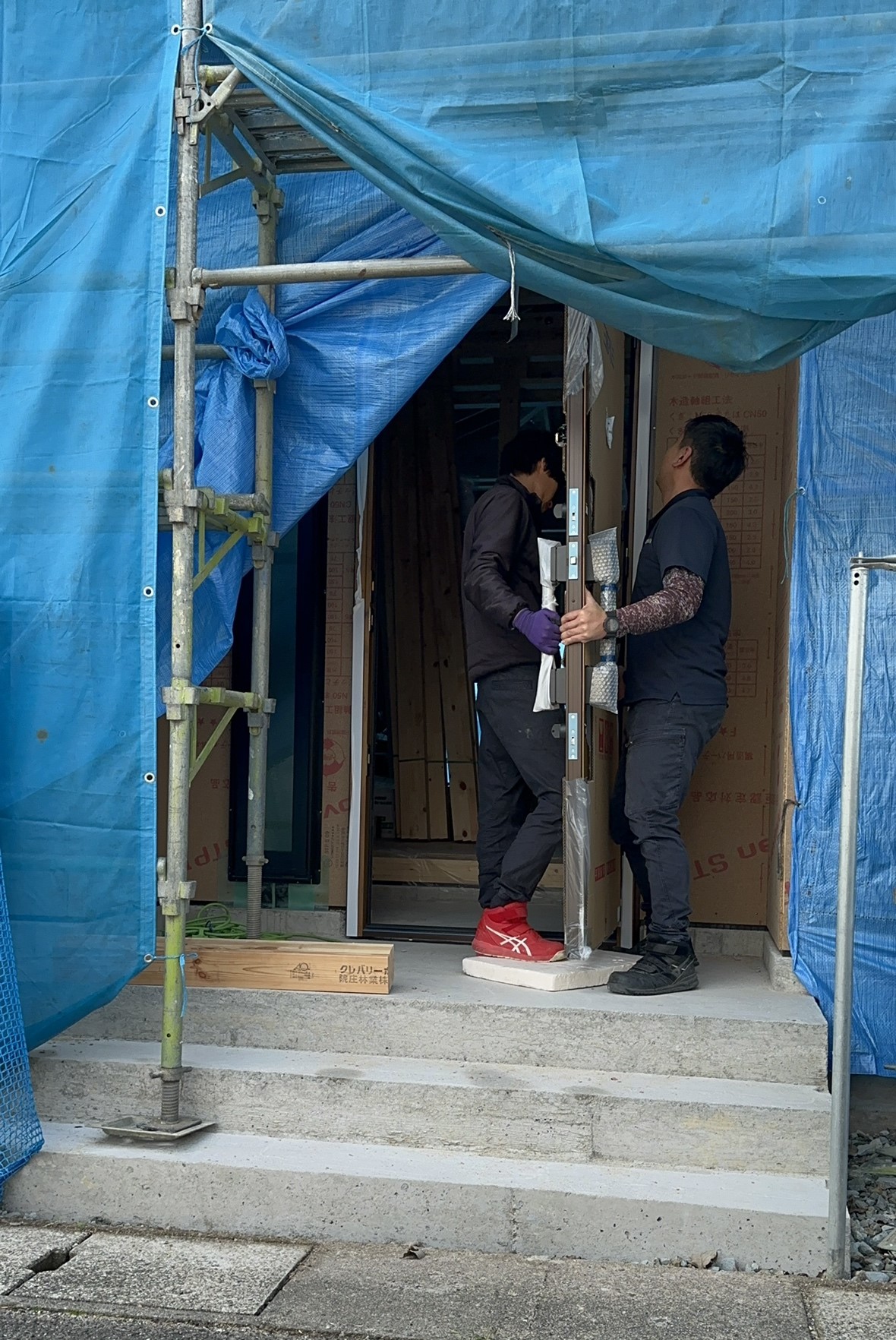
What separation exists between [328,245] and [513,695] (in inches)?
68.9

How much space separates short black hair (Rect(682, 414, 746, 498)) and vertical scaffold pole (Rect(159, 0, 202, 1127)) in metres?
1.76

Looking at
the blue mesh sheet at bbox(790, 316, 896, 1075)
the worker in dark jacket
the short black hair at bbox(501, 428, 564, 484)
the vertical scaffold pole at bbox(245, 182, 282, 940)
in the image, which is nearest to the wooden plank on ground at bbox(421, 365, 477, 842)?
the worker in dark jacket

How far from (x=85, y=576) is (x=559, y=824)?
183 centimetres

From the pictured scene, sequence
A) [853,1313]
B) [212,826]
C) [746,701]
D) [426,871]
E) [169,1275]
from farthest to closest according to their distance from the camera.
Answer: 1. [426,871]
2. [212,826]
3. [746,701]
4. [169,1275]
5. [853,1313]

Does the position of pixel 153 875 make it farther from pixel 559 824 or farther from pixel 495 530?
pixel 495 530

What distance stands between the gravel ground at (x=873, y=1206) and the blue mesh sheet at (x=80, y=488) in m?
2.19

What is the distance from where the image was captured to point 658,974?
169 inches

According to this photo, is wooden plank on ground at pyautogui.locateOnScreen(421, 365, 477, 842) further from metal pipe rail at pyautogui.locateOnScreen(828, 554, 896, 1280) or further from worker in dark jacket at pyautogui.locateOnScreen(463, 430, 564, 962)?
metal pipe rail at pyautogui.locateOnScreen(828, 554, 896, 1280)

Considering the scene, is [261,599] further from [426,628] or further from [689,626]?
[426,628]

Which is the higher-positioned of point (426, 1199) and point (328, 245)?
point (328, 245)

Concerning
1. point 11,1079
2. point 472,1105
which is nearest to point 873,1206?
point 472,1105

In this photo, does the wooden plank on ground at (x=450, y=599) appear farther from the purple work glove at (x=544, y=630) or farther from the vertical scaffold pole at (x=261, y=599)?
the purple work glove at (x=544, y=630)

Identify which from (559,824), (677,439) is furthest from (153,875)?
(677,439)

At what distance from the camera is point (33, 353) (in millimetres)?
4062
